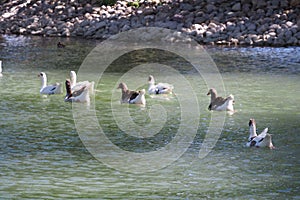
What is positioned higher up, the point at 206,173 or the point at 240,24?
the point at 240,24

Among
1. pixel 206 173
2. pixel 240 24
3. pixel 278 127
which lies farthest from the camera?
pixel 240 24

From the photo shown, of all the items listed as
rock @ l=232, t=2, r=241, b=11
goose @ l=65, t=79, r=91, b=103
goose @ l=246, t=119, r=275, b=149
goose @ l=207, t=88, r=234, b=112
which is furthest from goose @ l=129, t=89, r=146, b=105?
rock @ l=232, t=2, r=241, b=11

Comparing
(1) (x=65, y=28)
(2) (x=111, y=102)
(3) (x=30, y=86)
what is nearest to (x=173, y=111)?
(2) (x=111, y=102)

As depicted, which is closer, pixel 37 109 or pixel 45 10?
pixel 37 109

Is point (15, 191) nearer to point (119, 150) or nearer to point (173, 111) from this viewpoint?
point (119, 150)

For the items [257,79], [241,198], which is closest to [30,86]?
[257,79]

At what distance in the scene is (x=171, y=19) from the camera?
93.8 ft

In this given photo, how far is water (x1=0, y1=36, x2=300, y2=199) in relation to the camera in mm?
10125

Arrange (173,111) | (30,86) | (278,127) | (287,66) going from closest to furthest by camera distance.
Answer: (278,127) < (173,111) < (30,86) < (287,66)

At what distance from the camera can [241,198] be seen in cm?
979

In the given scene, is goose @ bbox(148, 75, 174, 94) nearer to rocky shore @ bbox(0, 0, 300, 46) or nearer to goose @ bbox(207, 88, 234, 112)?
goose @ bbox(207, 88, 234, 112)

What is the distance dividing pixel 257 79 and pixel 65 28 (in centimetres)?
1235

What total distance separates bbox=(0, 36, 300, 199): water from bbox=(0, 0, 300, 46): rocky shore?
667 centimetres

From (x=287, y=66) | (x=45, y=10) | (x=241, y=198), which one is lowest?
(x=241, y=198)
